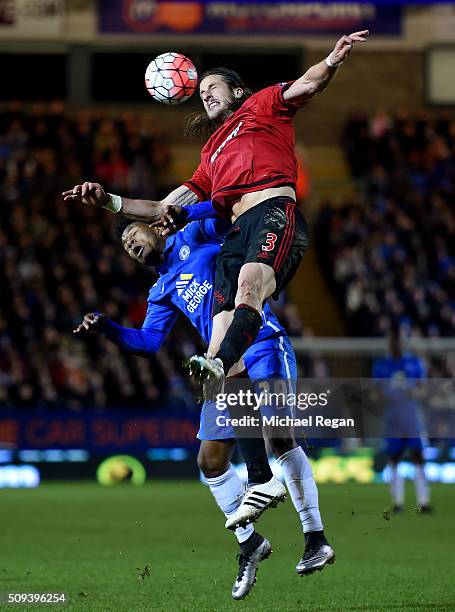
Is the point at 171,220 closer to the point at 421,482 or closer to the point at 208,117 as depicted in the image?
the point at 208,117

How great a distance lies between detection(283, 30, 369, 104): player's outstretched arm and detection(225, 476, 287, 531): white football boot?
85.9 inches

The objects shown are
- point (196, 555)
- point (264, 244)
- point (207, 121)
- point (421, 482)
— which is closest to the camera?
point (264, 244)

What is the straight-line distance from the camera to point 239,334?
6227 mm

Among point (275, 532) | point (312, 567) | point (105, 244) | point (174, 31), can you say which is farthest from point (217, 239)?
point (174, 31)

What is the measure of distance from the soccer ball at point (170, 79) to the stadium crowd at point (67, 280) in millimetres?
9183

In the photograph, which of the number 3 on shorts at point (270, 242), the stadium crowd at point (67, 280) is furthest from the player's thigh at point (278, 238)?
the stadium crowd at point (67, 280)

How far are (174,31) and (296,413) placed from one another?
18.6 m

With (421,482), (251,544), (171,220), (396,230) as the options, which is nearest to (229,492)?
(251,544)

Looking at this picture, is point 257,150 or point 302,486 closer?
point 302,486

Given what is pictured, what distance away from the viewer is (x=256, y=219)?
6.81 metres

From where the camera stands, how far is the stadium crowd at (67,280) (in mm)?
17391

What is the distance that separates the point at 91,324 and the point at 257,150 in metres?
1.42

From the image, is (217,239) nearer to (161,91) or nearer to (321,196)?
(161,91)

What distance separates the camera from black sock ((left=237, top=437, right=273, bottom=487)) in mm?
6805
